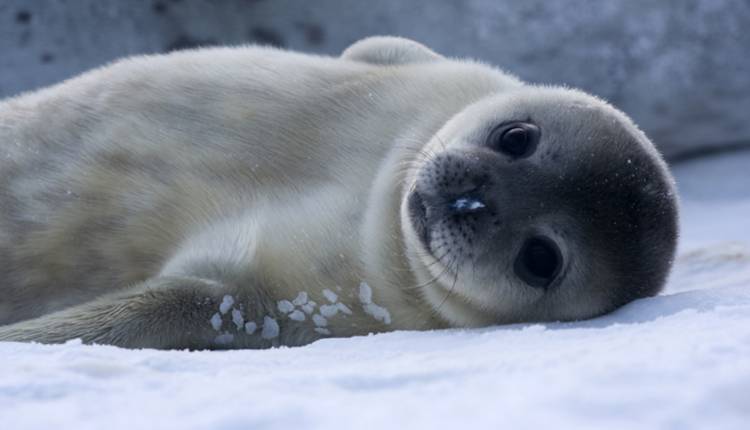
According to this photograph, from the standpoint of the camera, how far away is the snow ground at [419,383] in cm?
119

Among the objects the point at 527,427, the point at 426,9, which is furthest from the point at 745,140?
the point at 527,427

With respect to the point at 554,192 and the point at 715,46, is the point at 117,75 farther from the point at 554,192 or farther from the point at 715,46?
the point at 715,46

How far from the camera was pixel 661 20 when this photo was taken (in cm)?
482

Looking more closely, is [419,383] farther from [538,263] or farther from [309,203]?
[309,203]

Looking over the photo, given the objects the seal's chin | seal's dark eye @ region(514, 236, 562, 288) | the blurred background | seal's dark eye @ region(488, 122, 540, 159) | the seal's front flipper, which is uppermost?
the blurred background

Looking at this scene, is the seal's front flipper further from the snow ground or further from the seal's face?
the snow ground

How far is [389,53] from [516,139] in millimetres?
863

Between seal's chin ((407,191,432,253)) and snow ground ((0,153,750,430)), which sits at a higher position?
seal's chin ((407,191,432,253))

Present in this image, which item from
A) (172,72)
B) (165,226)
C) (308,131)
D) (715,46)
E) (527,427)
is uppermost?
(715,46)

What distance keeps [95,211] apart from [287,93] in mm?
645

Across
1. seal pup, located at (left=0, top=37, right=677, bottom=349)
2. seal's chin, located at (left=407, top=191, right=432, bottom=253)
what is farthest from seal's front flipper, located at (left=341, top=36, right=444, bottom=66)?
seal's chin, located at (left=407, top=191, right=432, bottom=253)

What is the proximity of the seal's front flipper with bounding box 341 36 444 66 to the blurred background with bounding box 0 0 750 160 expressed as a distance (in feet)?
5.05

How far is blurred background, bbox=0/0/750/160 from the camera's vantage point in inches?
187

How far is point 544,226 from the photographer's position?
2346mm
